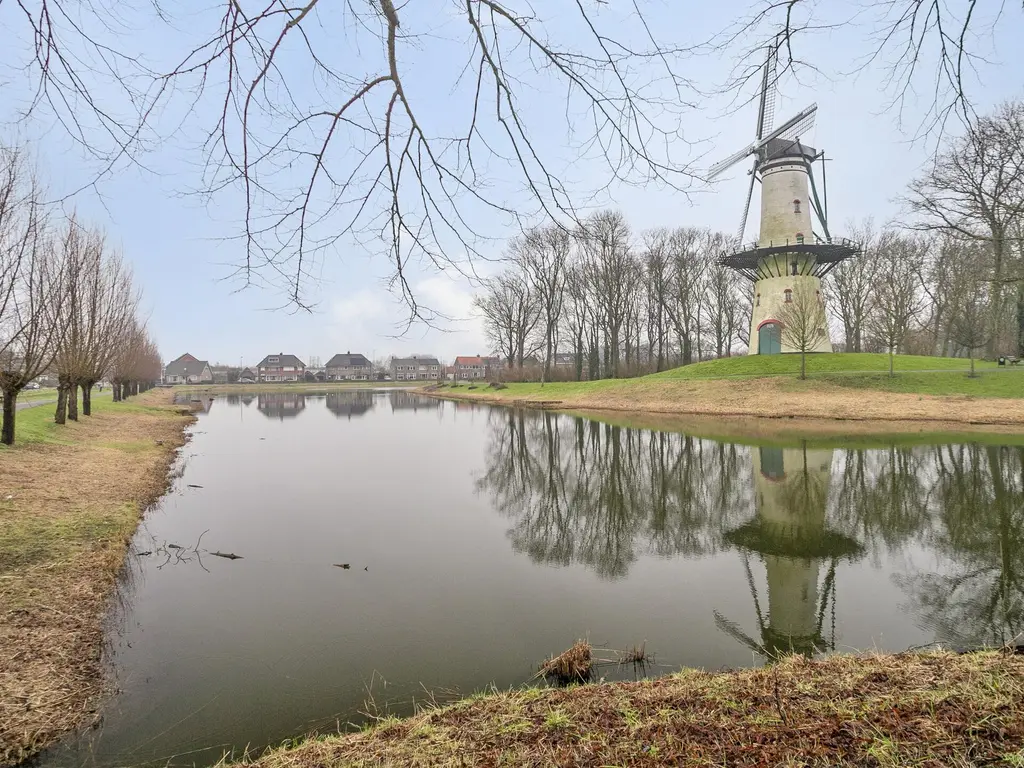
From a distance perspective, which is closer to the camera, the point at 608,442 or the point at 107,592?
the point at 107,592

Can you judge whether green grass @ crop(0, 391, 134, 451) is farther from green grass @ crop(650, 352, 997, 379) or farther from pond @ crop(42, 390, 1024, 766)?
green grass @ crop(650, 352, 997, 379)

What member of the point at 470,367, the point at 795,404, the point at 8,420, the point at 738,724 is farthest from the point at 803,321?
the point at 470,367

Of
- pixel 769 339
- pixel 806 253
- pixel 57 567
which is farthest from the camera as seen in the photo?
pixel 769 339

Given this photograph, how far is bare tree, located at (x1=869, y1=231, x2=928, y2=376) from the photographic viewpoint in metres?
33.7

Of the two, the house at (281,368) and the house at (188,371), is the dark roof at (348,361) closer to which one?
the house at (281,368)

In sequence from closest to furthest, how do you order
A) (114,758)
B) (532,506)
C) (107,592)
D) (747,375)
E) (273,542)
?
(114,758)
(107,592)
(273,542)
(532,506)
(747,375)

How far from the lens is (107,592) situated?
228 inches

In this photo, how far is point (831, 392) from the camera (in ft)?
81.0

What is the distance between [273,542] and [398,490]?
363 centimetres

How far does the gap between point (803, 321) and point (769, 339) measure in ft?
20.5

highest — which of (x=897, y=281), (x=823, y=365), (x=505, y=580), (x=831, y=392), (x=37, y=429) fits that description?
(x=897, y=281)

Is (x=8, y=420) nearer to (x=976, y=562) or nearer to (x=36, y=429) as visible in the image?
(x=36, y=429)

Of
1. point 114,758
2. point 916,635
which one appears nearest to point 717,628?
point 916,635

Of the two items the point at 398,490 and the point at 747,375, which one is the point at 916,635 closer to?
the point at 398,490
